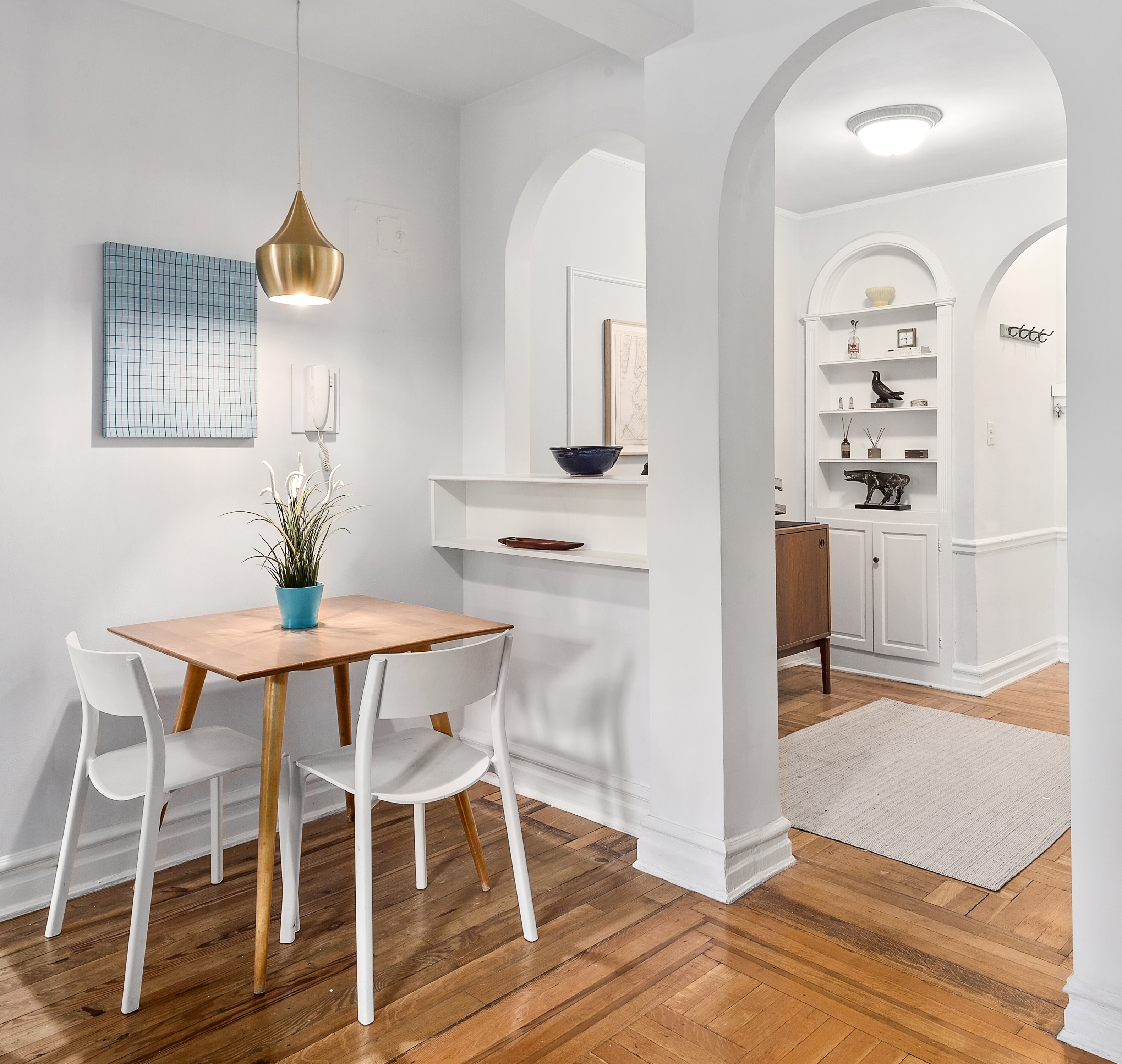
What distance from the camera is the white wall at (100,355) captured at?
2523 millimetres

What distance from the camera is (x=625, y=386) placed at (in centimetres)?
416

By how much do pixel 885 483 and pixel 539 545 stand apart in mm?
2610

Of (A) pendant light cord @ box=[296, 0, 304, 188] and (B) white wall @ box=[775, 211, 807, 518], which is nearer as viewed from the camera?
(A) pendant light cord @ box=[296, 0, 304, 188]

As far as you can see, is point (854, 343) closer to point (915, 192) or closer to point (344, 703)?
point (915, 192)

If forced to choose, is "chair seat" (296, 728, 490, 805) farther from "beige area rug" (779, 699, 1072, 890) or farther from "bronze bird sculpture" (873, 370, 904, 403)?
"bronze bird sculpture" (873, 370, 904, 403)

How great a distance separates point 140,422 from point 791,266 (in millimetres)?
3820

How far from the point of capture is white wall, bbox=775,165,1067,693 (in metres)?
4.59

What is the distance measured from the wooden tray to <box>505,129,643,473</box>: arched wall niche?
31 centimetres

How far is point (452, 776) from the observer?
7.23ft

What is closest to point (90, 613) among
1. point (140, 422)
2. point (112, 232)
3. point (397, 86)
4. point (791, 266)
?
point (140, 422)

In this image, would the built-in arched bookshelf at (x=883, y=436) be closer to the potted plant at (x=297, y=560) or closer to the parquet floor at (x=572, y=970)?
the parquet floor at (x=572, y=970)

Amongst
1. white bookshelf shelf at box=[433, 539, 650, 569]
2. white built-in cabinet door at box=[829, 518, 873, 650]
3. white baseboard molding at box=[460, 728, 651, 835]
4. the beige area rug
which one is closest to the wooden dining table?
white bookshelf shelf at box=[433, 539, 650, 569]

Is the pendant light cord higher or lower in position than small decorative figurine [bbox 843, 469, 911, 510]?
higher

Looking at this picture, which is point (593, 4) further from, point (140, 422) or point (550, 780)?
point (550, 780)
